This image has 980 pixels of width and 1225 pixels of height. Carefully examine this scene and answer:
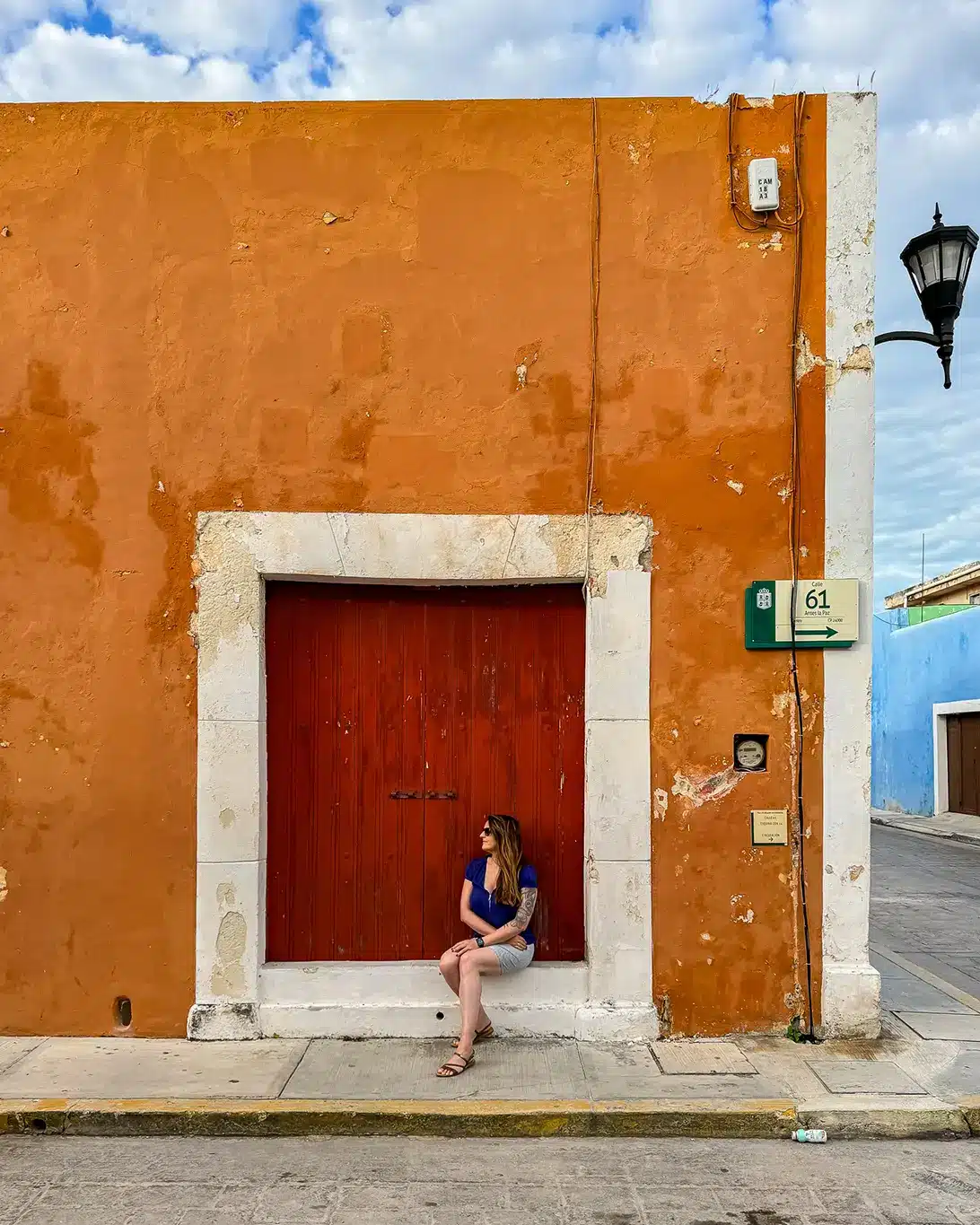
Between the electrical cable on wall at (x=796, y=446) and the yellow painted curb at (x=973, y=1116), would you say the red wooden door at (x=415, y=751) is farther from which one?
the yellow painted curb at (x=973, y=1116)

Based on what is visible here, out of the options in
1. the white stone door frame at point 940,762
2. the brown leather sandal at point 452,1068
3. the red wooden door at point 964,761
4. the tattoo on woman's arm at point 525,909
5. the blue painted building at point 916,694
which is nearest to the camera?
the brown leather sandal at point 452,1068

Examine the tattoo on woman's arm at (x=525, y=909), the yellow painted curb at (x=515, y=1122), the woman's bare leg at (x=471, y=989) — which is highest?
the tattoo on woman's arm at (x=525, y=909)

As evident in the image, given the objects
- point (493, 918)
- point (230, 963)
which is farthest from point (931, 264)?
point (230, 963)

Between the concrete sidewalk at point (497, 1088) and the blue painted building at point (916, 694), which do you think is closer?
the concrete sidewalk at point (497, 1088)

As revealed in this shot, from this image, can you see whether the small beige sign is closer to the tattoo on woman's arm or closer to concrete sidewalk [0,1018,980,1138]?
concrete sidewalk [0,1018,980,1138]

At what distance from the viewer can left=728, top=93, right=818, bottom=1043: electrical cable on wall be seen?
5.50 m

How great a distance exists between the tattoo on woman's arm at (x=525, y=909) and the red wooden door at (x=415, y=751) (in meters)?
0.39

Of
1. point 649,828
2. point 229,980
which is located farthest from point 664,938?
point 229,980

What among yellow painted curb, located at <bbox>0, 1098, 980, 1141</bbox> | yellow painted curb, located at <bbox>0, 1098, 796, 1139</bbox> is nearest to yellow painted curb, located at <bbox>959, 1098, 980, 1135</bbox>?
yellow painted curb, located at <bbox>0, 1098, 980, 1141</bbox>

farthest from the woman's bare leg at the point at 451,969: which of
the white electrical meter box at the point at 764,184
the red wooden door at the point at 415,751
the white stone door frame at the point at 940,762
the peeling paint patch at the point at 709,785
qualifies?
the white stone door frame at the point at 940,762

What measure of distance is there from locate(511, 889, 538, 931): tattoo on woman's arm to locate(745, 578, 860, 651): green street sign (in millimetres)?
1840

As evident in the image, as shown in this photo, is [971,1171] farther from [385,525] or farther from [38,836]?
Answer: [38,836]

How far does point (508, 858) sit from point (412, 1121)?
1.37m

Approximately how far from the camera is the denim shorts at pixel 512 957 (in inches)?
209
